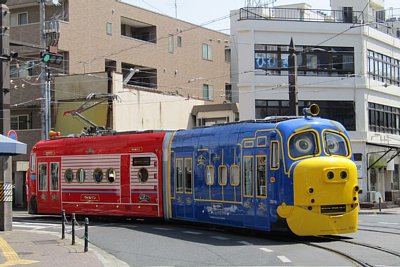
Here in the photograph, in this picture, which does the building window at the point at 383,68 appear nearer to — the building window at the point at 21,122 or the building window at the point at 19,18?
the building window at the point at 21,122

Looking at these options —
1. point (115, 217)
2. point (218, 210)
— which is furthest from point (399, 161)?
point (218, 210)

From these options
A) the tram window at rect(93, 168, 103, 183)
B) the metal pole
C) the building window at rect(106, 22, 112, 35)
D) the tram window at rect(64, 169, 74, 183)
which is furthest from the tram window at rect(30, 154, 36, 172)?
the building window at rect(106, 22, 112, 35)

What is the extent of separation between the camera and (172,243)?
1650 cm

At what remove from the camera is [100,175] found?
23219 millimetres

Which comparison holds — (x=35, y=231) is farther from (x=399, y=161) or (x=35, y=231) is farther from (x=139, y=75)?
(x=399, y=161)

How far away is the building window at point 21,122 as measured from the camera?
4275 centimetres

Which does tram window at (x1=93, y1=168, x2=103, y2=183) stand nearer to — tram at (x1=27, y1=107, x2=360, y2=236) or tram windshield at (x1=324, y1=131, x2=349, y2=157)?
tram at (x1=27, y1=107, x2=360, y2=236)

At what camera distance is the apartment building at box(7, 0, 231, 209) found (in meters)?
40.0

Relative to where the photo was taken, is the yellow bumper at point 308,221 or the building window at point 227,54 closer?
the yellow bumper at point 308,221

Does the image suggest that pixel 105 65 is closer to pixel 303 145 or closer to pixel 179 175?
pixel 179 175

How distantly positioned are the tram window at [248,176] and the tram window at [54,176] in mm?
10170

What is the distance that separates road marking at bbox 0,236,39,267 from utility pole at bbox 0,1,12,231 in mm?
3834

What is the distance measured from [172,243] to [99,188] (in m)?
7.39

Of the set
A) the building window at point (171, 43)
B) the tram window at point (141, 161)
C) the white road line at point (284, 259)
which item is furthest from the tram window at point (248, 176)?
the building window at point (171, 43)
